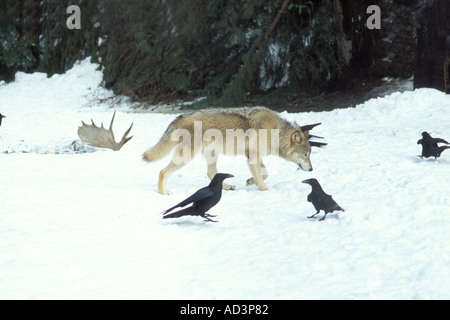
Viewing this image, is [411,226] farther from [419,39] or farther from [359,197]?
[419,39]

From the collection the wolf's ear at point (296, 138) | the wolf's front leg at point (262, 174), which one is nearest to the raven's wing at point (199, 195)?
the wolf's front leg at point (262, 174)

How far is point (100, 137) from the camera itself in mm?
10789

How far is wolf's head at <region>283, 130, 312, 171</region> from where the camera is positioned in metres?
7.79

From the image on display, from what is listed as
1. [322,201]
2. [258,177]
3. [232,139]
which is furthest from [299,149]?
[322,201]

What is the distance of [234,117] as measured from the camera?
7.65 meters

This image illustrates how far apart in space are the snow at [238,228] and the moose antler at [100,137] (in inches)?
6.9

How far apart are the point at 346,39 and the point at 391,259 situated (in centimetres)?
1045

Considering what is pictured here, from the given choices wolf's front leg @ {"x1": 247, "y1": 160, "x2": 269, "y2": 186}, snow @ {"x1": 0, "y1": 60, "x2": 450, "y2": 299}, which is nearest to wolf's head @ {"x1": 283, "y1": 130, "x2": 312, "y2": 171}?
snow @ {"x1": 0, "y1": 60, "x2": 450, "y2": 299}

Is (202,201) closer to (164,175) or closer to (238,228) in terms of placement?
(238,228)

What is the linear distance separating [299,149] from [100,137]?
436 cm

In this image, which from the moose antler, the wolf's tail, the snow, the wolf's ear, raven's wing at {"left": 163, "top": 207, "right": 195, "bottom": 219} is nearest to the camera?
the snow

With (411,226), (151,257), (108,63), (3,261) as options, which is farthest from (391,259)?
(108,63)

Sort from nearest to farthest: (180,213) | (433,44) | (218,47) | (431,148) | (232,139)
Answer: (180,213)
(232,139)
(431,148)
(433,44)
(218,47)

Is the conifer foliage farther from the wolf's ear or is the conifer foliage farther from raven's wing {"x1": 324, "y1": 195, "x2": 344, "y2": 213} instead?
raven's wing {"x1": 324, "y1": 195, "x2": 344, "y2": 213}
